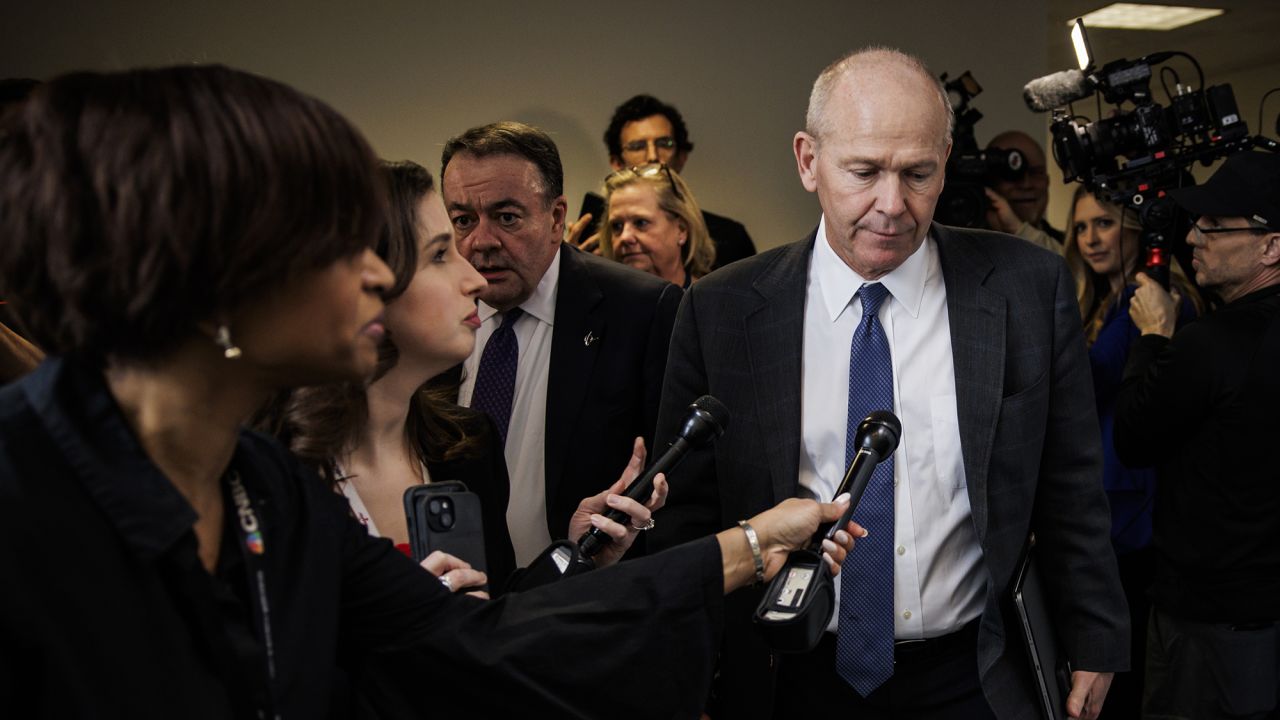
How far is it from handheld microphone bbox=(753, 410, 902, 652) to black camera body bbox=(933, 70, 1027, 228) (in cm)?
211

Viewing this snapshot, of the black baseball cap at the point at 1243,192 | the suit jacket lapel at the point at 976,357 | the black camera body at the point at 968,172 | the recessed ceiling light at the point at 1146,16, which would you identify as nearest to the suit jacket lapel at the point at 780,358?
the suit jacket lapel at the point at 976,357

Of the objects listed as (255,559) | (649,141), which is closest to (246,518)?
(255,559)

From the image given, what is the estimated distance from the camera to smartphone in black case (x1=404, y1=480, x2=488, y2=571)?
4.17 ft

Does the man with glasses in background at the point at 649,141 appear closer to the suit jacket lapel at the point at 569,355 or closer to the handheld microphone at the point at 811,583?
the suit jacket lapel at the point at 569,355

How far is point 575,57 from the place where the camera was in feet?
14.8

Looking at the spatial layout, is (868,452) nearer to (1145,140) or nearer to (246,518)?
(246,518)

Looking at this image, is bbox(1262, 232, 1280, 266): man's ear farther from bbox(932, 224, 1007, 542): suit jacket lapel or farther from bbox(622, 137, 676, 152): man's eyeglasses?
bbox(622, 137, 676, 152): man's eyeglasses

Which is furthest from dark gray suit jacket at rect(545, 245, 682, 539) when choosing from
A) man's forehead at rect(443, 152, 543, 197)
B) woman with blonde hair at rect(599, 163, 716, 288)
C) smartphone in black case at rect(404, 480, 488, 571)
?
woman with blonde hair at rect(599, 163, 716, 288)

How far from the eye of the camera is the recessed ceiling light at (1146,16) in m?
6.51

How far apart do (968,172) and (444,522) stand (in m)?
3.12

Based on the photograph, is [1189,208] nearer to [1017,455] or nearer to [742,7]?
[1017,455]

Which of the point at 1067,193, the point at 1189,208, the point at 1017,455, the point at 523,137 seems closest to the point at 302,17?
the point at 523,137

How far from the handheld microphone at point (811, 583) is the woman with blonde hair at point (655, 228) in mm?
1892

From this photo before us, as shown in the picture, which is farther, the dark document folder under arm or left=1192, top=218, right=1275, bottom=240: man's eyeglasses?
left=1192, top=218, right=1275, bottom=240: man's eyeglasses
